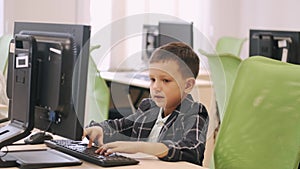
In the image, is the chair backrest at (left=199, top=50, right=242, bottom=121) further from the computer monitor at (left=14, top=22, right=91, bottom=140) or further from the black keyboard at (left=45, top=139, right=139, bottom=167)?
the computer monitor at (left=14, top=22, right=91, bottom=140)

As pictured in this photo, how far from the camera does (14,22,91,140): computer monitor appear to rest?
1.63 metres

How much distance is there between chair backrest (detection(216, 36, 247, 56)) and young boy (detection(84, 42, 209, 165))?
10.1 feet

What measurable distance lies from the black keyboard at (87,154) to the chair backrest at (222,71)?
5.17ft

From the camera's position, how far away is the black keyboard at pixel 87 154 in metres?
1.68

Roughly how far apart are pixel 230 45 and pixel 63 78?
11.9ft

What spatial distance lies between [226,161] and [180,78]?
0.31 meters

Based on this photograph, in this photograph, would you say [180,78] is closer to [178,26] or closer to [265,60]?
[265,60]

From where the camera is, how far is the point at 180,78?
187cm

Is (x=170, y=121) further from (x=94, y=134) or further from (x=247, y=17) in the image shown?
(x=247, y=17)

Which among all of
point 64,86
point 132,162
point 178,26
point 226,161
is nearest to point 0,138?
point 64,86

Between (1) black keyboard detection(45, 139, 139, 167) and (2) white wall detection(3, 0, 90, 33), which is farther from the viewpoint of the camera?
(2) white wall detection(3, 0, 90, 33)

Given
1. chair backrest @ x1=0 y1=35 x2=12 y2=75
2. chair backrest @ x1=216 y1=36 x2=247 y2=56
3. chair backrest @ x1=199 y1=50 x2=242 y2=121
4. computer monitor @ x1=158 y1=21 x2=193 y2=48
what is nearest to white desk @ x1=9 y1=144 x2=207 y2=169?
chair backrest @ x1=199 y1=50 x2=242 y2=121

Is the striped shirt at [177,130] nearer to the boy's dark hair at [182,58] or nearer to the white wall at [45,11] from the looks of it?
the boy's dark hair at [182,58]

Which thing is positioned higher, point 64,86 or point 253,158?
point 64,86
